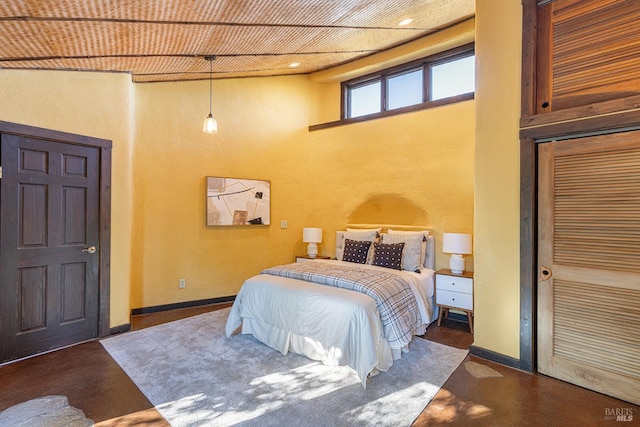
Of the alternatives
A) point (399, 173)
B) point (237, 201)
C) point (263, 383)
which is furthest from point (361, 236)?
point (263, 383)

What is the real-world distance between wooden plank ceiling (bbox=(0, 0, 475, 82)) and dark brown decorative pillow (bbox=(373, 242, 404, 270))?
2690mm

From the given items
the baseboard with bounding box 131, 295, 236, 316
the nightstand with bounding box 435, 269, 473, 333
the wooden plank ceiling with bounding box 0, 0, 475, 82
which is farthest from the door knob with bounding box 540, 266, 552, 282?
the baseboard with bounding box 131, 295, 236, 316

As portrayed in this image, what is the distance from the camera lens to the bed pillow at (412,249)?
13.1 feet

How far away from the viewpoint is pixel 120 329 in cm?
350

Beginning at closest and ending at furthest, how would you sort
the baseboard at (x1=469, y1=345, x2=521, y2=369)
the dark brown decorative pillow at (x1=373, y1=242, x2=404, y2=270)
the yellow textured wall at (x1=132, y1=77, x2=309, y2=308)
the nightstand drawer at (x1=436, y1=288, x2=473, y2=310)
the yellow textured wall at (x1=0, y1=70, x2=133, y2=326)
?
the baseboard at (x1=469, y1=345, x2=521, y2=369) → the yellow textured wall at (x1=0, y1=70, x2=133, y2=326) → the nightstand drawer at (x1=436, y1=288, x2=473, y2=310) → the dark brown decorative pillow at (x1=373, y1=242, x2=404, y2=270) → the yellow textured wall at (x1=132, y1=77, x2=309, y2=308)

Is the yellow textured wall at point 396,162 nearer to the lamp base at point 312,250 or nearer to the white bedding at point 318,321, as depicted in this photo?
the lamp base at point 312,250

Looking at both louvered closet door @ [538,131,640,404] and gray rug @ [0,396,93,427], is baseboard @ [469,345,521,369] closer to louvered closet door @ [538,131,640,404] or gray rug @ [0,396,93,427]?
louvered closet door @ [538,131,640,404]

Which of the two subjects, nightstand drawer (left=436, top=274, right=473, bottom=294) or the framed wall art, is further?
the framed wall art

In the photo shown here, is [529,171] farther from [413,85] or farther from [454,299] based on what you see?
[413,85]

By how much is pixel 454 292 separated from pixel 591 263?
147 centimetres

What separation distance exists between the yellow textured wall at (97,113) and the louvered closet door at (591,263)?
13.9 ft

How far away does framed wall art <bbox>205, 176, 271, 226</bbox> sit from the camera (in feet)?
15.3

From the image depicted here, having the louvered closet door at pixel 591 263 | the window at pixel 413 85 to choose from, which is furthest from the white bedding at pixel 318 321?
the window at pixel 413 85

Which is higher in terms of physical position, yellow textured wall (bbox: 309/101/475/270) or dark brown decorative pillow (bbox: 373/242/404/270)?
yellow textured wall (bbox: 309/101/475/270)
